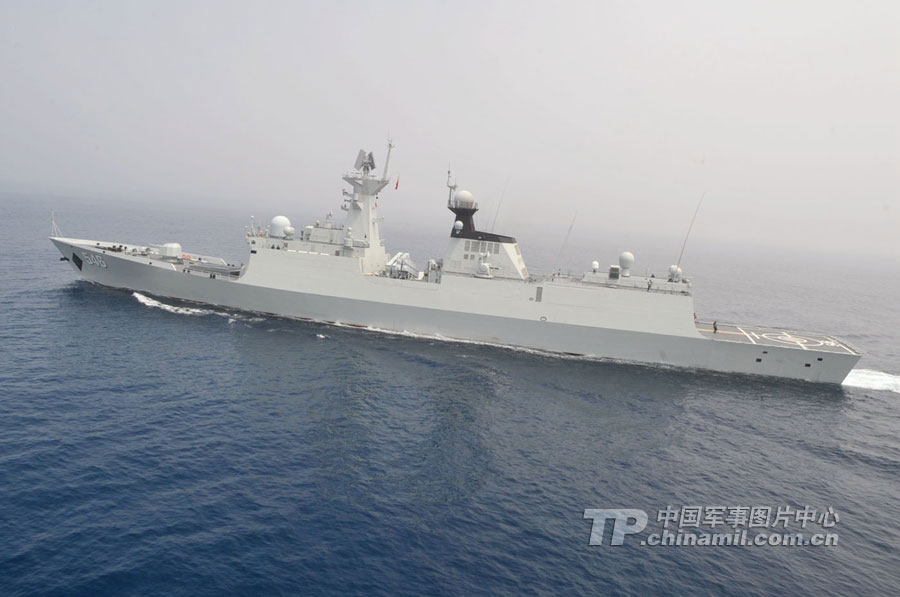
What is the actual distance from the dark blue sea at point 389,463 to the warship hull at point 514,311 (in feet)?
3.67

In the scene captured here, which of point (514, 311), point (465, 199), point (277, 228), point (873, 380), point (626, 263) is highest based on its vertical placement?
point (465, 199)

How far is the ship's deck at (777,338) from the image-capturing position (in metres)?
22.9

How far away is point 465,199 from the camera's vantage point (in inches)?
997

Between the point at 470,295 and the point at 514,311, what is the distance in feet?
7.70

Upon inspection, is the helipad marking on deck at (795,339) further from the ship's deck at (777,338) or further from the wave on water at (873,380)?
the wave on water at (873,380)

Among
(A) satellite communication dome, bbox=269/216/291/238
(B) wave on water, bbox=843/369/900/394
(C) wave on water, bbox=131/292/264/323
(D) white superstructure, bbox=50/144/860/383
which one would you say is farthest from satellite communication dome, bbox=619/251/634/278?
(C) wave on water, bbox=131/292/264/323

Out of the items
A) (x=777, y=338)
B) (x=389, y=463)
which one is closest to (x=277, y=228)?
(x=389, y=463)

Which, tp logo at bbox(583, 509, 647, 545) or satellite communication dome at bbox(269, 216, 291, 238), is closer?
tp logo at bbox(583, 509, 647, 545)

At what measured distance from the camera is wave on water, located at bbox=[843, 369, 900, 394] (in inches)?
895

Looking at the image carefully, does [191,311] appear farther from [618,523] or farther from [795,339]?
[795,339]

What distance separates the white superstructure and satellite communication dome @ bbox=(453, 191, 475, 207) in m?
0.06

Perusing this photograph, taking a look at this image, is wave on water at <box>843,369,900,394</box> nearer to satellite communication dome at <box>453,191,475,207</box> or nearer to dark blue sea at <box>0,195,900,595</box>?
dark blue sea at <box>0,195,900,595</box>

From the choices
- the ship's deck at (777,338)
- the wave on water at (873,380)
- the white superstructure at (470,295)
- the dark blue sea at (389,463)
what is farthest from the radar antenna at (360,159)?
the wave on water at (873,380)

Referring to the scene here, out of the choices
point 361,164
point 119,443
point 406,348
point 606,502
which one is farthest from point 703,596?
point 361,164
